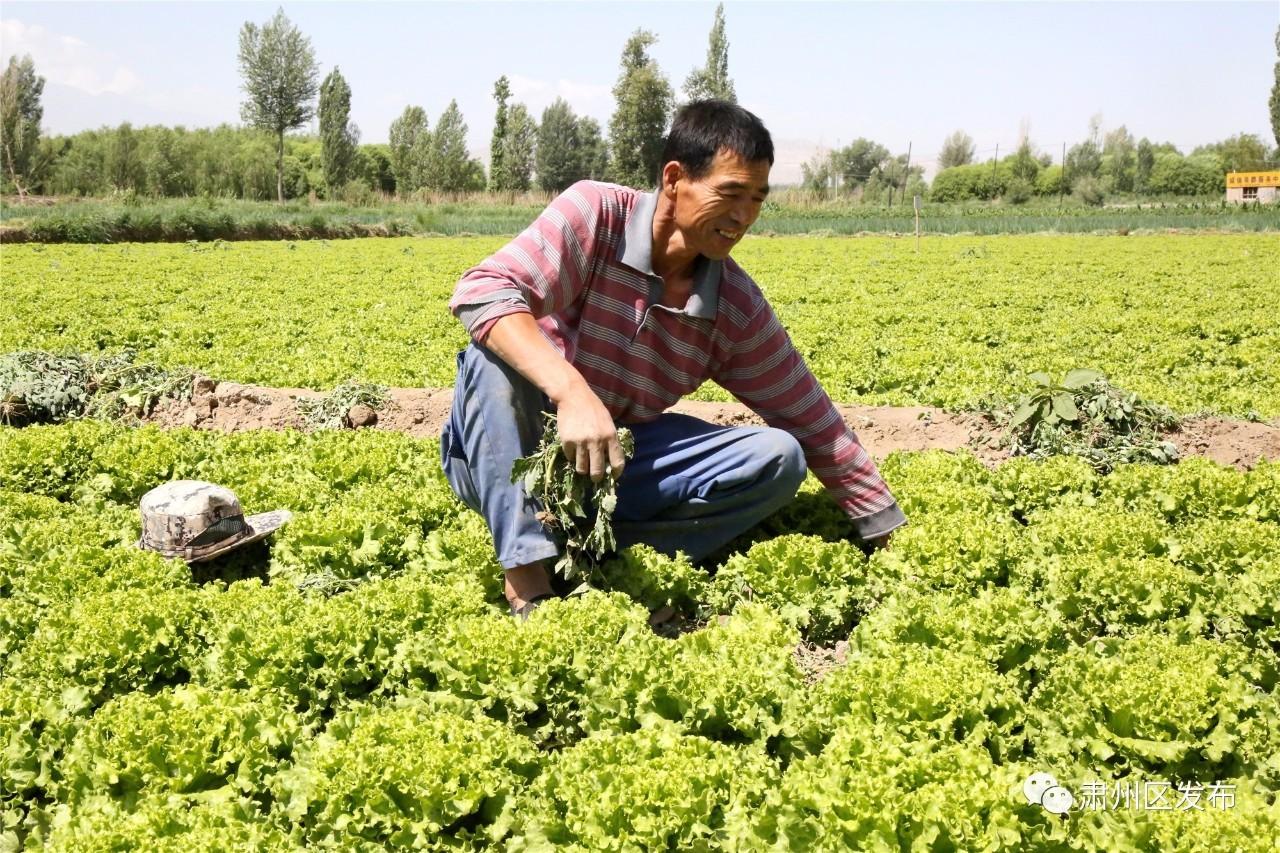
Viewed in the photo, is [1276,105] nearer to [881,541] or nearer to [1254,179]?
[1254,179]

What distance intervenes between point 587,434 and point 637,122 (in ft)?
220

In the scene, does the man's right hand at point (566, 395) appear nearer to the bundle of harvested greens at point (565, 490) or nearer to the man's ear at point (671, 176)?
the bundle of harvested greens at point (565, 490)

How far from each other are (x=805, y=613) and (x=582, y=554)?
1.07m

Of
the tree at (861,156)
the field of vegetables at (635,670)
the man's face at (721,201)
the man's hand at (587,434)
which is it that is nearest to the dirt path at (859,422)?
the field of vegetables at (635,670)

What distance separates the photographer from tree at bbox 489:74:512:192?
70125 mm

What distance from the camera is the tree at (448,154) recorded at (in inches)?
3078

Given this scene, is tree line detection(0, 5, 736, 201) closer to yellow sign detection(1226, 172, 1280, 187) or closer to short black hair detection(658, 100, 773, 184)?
yellow sign detection(1226, 172, 1280, 187)

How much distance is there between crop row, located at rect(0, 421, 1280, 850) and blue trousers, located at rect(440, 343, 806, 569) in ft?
0.72

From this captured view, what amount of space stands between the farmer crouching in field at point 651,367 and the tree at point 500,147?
66.5 meters

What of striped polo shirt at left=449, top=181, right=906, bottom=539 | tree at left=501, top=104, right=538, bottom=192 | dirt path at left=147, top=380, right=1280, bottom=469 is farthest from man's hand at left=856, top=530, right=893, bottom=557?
tree at left=501, top=104, right=538, bottom=192

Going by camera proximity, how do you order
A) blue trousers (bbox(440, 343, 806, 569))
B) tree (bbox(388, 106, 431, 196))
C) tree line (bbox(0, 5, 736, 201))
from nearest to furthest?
blue trousers (bbox(440, 343, 806, 569))
tree line (bbox(0, 5, 736, 201))
tree (bbox(388, 106, 431, 196))

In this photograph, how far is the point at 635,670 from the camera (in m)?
3.66

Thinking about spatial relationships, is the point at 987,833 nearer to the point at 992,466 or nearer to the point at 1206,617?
the point at 1206,617

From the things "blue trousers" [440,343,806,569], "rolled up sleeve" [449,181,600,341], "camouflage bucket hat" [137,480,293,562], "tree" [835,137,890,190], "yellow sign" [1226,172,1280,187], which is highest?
"tree" [835,137,890,190]
